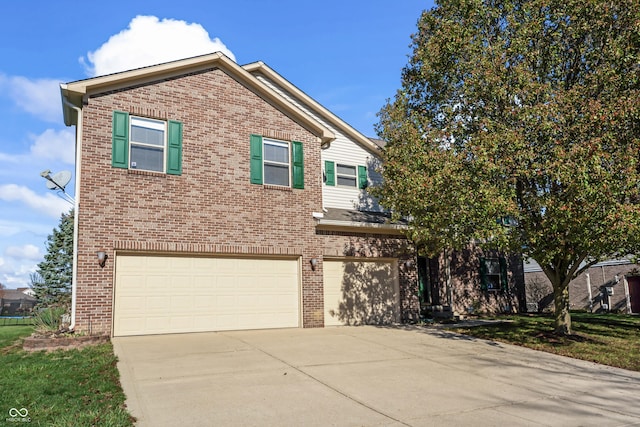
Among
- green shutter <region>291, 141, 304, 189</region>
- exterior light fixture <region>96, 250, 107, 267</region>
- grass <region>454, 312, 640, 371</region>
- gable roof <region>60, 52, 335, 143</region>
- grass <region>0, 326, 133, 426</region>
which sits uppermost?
gable roof <region>60, 52, 335, 143</region>

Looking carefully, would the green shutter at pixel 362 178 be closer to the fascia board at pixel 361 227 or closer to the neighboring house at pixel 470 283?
the fascia board at pixel 361 227

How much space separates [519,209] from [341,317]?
6.31m

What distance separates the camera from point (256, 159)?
1362cm

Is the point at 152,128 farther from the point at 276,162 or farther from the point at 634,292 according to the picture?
the point at 634,292

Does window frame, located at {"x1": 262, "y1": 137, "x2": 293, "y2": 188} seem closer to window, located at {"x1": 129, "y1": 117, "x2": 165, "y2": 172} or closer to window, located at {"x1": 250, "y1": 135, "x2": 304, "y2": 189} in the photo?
window, located at {"x1": 250, "y1": 135, "x2": 304, "y2": 189}

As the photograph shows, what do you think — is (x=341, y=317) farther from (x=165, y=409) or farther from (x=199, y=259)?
(x=165, y=409)

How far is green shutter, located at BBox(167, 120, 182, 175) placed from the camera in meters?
12.4

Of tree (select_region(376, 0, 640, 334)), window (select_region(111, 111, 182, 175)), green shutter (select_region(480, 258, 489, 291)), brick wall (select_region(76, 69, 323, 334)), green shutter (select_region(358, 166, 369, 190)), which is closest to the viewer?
tree (select_region(376, 0, 640, 334))

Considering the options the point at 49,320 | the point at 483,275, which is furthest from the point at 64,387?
the point at 483,275

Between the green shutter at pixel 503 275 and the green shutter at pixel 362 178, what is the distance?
25.0 feet

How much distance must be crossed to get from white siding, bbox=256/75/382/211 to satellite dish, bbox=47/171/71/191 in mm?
7293

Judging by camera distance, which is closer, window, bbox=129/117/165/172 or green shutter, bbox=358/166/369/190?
window, bbox=129/117/165/172

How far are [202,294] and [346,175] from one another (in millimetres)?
7260

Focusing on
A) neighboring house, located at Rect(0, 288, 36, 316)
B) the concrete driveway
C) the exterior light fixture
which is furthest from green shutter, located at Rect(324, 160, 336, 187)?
neighboring house, located at Rect(0, 288, 36, 316)
